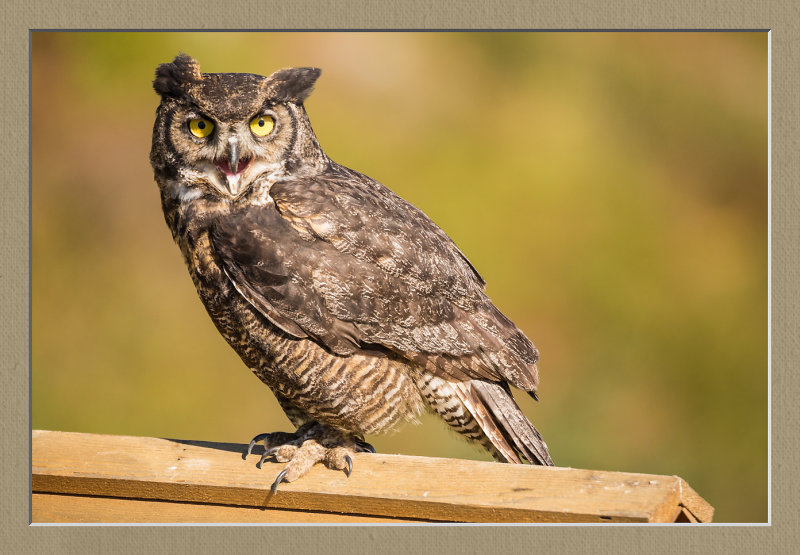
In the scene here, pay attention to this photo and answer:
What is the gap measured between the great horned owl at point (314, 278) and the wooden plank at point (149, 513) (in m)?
0.14

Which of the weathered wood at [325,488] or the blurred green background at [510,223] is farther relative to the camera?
the blurred green background at [510,223]

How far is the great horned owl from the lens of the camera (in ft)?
8.87

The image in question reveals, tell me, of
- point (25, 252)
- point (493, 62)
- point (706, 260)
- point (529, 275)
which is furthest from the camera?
point (529, 275)

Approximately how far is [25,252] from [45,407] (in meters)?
1.95

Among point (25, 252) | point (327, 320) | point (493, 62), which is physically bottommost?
point (327, 320)

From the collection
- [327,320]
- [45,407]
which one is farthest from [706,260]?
[45,407]

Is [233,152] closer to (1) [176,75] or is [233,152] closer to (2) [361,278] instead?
(1) [176,75]

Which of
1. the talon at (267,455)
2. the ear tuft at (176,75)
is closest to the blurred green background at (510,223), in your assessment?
the ear tuft at (176,75)

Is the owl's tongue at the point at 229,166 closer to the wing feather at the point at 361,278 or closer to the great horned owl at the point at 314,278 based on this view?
the great horned owl at the point at 314,278

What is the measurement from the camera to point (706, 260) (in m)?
3.72

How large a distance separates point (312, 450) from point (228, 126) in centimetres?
107

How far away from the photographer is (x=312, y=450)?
294 centimetres

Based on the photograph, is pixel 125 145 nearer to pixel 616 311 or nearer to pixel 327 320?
pixel 327 320

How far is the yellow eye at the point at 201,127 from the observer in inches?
→ 108
